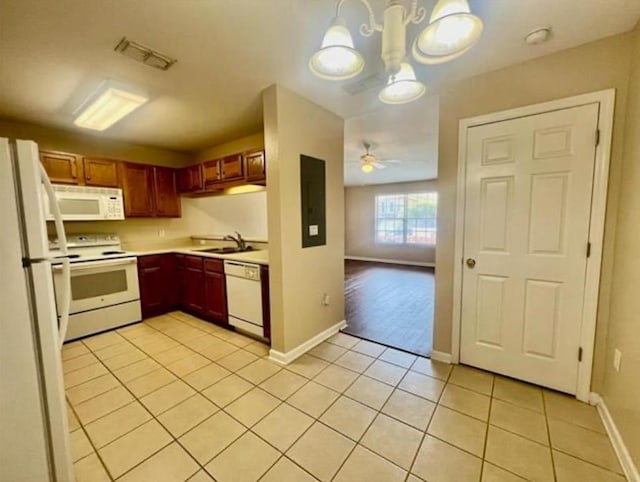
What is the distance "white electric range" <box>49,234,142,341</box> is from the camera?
9.78 feet

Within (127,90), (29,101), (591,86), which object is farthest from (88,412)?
(591,86)

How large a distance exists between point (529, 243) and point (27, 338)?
293 centimetres

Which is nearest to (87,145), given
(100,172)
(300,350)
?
(100,172)

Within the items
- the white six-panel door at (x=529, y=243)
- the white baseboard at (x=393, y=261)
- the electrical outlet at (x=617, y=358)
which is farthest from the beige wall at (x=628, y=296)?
the white baseboard at (x=393, y=261)

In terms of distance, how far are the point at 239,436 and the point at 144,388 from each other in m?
1.01

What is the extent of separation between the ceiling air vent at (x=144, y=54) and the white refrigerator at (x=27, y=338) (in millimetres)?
1062

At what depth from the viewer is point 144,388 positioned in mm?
2143

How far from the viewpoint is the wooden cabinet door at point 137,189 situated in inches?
141

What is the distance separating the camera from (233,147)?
383 cm

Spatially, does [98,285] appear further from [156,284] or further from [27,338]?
[27,338]

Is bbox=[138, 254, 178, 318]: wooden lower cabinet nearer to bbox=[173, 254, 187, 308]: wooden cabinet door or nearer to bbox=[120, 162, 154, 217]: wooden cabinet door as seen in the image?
bbox=[173, 254, 187, 308]: wooden cabinet door

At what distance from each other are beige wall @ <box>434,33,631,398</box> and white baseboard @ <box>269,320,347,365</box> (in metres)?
1.11

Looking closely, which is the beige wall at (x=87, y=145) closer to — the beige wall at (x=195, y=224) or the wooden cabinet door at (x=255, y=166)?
the beige wall at (x=195, y=224)

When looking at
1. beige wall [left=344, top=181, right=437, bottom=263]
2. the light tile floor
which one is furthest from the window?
the light tile floor
